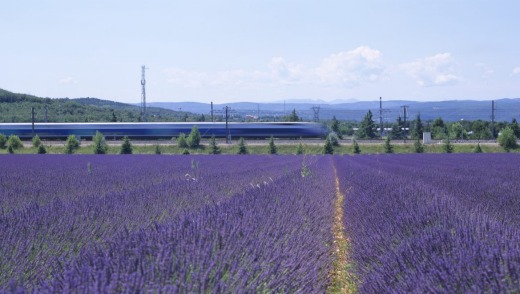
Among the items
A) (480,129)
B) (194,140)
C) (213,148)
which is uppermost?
(194,140)

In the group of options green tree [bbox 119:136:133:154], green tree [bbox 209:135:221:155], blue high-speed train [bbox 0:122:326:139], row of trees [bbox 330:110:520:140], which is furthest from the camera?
row of trees [bbox 330:110:520:140]

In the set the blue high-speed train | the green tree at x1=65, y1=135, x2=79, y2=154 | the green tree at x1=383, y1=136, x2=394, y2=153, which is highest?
the blue high-speed train

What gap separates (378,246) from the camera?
5238 mm

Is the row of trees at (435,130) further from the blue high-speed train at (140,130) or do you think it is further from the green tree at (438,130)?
the blue high-speed train at (140,130)

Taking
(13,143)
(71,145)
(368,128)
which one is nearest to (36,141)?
(13,143)

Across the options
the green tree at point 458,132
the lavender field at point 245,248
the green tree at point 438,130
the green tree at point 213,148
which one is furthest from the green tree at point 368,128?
the lavender field at point 245,248

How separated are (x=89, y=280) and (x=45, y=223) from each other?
2.52m

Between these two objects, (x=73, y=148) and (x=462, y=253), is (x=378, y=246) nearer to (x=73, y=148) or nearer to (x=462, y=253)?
(x=462, y=253)

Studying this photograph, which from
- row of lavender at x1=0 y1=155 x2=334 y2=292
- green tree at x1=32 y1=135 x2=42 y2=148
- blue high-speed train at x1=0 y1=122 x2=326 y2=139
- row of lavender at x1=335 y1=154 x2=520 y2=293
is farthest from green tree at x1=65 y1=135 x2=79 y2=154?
row of lavender at x1=335 y1=154 x2=520 y2=293

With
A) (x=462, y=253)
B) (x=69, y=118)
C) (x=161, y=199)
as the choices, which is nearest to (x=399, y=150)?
(x=161, y=199)

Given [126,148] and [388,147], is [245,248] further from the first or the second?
[388,147]

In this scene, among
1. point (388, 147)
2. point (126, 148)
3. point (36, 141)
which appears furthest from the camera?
point (388, 147)

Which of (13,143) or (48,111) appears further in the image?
(48,111)

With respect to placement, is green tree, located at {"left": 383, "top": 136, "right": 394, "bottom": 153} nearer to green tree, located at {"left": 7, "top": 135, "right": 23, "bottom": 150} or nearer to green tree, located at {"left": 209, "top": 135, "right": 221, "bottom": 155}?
green tree, located at {"left": 209, "top": 135, "right": 221, "bottom": 155}
